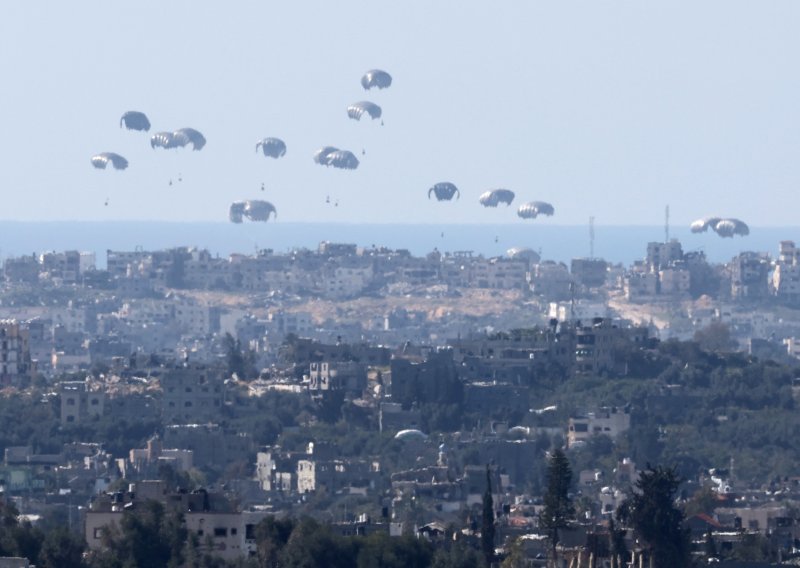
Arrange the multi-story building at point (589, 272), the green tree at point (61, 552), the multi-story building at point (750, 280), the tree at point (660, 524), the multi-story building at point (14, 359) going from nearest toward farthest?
the green tree at point (61, 552), the tree at point (660, 524), the multi-story building at point (14, 359), the multi-story building at point (750, 280), the multi-story building at point (589, 272)

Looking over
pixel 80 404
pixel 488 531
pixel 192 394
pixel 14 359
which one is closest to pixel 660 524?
pixel 488 531

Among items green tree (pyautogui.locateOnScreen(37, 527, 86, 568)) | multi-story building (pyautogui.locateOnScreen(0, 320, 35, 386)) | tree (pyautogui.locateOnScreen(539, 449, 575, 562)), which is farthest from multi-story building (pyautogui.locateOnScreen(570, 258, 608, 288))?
green tree (pyautogui.locateOnScreen(37, 527, 86, 568))

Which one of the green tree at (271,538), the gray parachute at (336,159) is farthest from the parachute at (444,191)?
the green tree at (271,538)

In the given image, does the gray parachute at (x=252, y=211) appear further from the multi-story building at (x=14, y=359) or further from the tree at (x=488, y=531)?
the tree at (x=488, y=531)

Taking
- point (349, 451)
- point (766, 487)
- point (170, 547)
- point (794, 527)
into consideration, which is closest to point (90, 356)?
point (349, 451)

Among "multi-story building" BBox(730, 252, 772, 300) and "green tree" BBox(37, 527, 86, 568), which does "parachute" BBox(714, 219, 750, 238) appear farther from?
Result: "green tree" BBox(37, 527, 86, 568)

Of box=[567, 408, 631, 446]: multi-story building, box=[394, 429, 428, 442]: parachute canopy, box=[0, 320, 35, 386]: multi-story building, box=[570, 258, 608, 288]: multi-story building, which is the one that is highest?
box=[570, 258, 608, 288]: multi-story building
